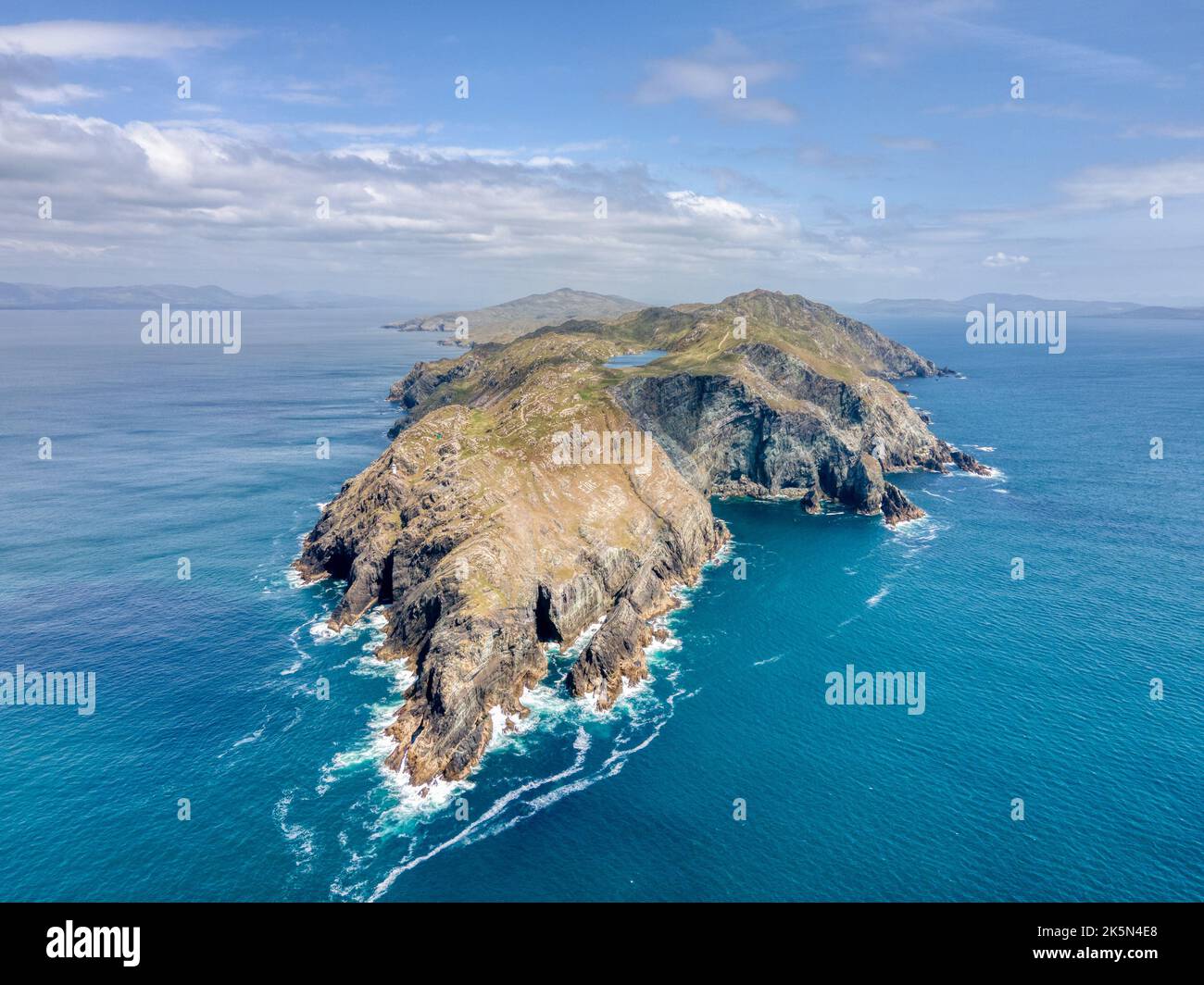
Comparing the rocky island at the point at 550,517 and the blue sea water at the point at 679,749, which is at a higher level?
the rocky island at the point at 550,517

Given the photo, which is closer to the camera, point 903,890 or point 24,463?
point 903,890

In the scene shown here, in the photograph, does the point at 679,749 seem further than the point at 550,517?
No

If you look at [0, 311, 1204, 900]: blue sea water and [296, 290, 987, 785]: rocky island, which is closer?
[0, 311, 1204, 900]: blue sea water

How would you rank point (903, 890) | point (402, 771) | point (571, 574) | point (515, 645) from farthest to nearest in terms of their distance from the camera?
point (571, 574), point (515, 645), point (402, 771), point (903, 890)

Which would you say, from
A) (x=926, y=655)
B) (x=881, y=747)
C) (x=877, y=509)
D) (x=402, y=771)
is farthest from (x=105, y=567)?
(x=877, y=509)

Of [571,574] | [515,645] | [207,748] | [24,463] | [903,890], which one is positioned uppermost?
[24,463]

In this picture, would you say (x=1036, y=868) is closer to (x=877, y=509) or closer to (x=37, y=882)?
(x=37, y=882)

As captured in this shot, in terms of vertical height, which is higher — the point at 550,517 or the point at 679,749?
the point at 550,517

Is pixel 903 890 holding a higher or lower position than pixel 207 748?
lower
